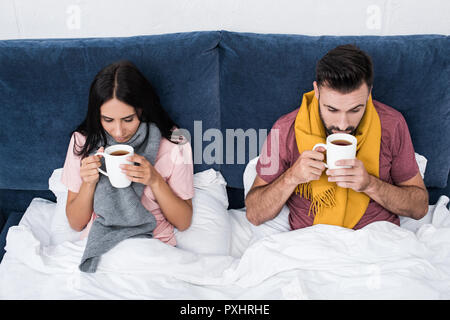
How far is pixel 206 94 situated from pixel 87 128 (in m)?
0.46

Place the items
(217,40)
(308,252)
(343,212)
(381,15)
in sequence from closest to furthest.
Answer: (308,252)
(343,212)
(217,40)
(381,15)

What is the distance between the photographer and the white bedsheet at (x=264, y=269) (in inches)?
50.6

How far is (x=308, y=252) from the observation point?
53.8 inches

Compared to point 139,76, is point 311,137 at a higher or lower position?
lower

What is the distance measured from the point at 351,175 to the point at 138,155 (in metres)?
0.65

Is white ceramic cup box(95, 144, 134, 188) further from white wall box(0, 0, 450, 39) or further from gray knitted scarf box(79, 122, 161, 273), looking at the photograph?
white wall box(0, 0, 450, 39)

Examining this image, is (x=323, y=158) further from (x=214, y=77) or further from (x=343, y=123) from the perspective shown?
(x=214, y=77)

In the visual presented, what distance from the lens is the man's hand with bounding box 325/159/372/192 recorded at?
1231 millimetres

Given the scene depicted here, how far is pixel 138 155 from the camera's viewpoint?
1311mm

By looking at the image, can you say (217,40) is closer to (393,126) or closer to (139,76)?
(139,76)

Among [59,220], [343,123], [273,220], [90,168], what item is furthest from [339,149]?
Answer: [59,220]

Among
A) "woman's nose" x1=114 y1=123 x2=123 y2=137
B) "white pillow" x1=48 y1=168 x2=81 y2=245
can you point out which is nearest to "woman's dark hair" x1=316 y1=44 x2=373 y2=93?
"woman's nose" x1=114 y1=123 x2=123 y2=137
